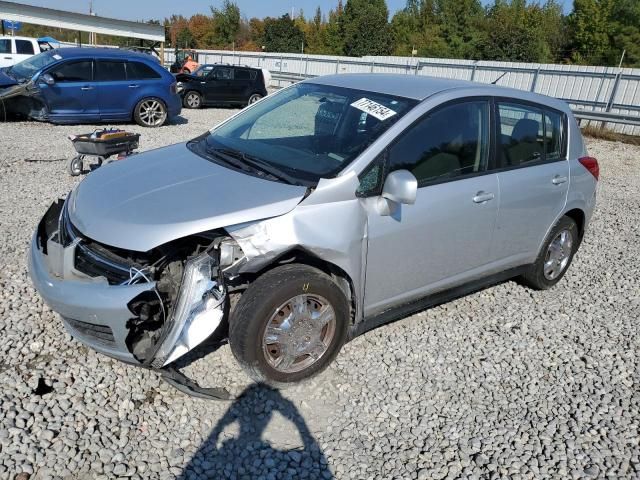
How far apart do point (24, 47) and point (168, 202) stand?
19619 mm

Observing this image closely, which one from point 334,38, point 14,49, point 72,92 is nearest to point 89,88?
point 72,92

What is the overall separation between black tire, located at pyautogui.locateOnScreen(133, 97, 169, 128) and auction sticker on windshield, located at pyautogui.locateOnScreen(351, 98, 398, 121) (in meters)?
9.67

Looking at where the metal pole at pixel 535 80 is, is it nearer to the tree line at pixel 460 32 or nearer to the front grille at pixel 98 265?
the front grille at pixel 98 265

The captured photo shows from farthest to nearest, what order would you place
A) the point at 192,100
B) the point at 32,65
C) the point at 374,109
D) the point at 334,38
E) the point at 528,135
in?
the point at 334,38, the point at 192,100, the point at 32,65, the point at 528,135, the point at 374,109

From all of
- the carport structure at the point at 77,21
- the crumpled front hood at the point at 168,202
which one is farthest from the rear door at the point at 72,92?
the carport structure at the point at 77,21

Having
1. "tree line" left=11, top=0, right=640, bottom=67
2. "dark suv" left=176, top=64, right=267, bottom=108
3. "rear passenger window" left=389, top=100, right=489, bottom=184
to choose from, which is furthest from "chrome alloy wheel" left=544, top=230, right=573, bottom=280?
"tree line" left=11, top=0, right=640, bottom=67

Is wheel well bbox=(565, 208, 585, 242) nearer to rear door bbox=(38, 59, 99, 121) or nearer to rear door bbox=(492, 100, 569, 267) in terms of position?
rear door bbox=(492, 100, 569, 267)

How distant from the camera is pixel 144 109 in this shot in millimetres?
12242

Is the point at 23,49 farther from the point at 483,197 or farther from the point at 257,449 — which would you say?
the point at 257,449

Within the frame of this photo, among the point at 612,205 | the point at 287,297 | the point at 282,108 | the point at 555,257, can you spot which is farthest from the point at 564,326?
the point at 612,205

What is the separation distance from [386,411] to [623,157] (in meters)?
12.0

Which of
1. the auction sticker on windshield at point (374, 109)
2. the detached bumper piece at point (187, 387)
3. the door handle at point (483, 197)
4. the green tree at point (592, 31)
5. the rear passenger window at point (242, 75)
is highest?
the green tree at point (592, 31)

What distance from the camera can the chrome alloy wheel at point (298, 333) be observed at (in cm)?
306

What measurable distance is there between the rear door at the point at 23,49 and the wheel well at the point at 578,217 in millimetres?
19410
